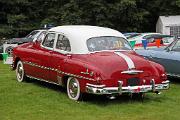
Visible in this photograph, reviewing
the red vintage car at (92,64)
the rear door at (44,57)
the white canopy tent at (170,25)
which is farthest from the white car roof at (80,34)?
the white canopy tent at (170,25)

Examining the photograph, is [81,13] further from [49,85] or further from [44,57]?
[44,57]

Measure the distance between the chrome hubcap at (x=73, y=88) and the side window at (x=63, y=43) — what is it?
0.86m

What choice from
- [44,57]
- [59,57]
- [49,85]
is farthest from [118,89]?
[49,85]

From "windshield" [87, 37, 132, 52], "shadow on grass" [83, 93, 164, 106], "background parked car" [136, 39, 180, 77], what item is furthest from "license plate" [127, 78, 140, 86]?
"background parked car" [136, 39, 180, 77]

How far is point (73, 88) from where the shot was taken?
35.8 feet

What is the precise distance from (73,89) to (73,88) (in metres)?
0.02

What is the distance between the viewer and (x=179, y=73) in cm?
1334

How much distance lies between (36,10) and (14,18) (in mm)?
2872

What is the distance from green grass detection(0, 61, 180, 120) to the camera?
9322 millimetres

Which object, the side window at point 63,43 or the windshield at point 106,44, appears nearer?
the windshield at point 106,44

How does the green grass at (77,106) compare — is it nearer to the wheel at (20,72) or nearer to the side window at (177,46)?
the wheel at (20,72)

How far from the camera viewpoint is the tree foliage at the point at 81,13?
1604 inches

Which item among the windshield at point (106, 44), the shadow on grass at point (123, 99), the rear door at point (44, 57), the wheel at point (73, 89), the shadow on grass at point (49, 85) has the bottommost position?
the shadow on grass at point (123, 99)

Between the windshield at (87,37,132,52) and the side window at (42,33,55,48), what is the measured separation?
1.19 metres
